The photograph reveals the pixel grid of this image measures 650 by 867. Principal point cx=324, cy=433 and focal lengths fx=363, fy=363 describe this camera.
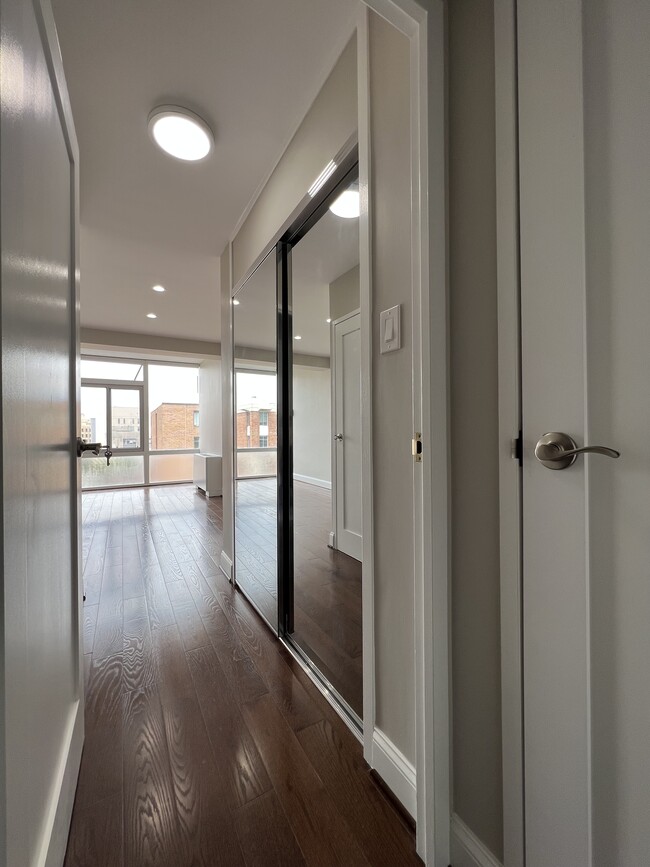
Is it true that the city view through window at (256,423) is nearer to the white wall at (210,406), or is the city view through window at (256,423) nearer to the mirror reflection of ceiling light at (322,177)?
the mirror reflection of ceiling light at (322,177)

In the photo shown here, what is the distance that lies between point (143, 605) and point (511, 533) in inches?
93.6

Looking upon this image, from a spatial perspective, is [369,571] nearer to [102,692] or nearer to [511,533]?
[511,533]

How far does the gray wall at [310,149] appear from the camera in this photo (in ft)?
4.37

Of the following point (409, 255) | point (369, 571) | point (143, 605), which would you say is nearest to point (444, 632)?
point (369, 571)

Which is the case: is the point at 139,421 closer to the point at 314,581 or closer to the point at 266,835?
the point at 314,581

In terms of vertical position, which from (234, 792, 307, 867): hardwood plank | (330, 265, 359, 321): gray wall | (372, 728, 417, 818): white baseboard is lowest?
(234, 792, 307, 867): hardwood plank

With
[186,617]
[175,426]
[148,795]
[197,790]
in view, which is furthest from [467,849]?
[175,426]

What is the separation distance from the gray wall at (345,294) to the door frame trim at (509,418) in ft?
2.88

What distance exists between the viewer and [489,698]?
33.1 inches

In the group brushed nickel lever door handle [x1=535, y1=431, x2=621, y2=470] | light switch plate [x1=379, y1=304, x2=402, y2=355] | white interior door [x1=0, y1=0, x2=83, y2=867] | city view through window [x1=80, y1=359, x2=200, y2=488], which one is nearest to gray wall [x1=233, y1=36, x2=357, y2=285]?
light switch plate [x1=379, y1=304, x2=402, y2=355]

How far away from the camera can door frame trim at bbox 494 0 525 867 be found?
761 millimetres

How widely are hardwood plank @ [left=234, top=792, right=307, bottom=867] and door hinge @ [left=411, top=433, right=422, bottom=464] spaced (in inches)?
41.9

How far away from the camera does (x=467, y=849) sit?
0.86 m

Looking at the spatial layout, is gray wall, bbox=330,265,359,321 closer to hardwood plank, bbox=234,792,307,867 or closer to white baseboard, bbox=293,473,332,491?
white baseboard, bbox=293,473,332,491
